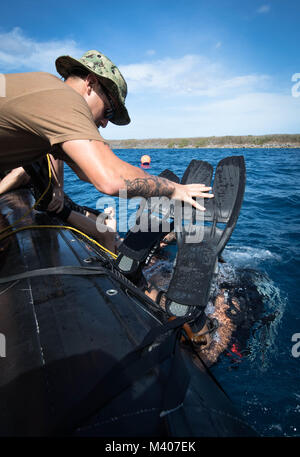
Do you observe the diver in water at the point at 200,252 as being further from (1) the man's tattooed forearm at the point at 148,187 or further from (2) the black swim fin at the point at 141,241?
(1) the man's tattooed forearm at the point at 148,187

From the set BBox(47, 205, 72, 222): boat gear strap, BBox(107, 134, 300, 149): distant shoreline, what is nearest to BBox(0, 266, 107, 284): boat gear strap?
BBox(47, 205, 72, 222): boat gear strap

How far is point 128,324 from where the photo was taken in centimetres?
125

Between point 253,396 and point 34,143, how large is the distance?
275 cm

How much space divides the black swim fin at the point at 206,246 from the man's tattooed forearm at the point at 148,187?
0.63 m

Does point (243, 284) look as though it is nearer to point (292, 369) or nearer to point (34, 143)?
point (292, 369)

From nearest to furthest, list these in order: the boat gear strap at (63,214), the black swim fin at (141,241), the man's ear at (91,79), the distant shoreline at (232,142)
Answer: the man's ear at (91,79), the black swim fin at (141,241), the boat gear strap at (63,214), the distant shoreline at (232,142)

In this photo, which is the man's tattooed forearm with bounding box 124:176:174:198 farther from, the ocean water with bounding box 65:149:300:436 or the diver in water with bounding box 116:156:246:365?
the ocean water with bounding box 65:149:300:436

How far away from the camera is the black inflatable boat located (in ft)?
2.47

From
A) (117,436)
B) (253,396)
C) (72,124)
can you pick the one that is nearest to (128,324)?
(117,436)

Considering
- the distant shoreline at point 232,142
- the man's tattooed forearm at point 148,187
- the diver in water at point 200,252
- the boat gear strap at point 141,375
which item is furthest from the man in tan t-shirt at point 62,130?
the distant shoreline at point 232,142

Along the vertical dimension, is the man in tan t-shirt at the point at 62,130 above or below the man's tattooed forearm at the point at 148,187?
above

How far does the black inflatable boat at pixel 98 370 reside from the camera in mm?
753

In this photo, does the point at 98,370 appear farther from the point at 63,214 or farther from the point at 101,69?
the point at 63,214

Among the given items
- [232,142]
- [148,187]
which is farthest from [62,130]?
[232,142]
